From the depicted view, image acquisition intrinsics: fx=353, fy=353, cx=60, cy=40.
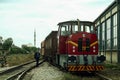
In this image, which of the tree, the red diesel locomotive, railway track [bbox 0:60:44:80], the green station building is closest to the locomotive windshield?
the red diesel locomotive

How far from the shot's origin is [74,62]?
20703 millimetres

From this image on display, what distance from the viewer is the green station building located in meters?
34.2

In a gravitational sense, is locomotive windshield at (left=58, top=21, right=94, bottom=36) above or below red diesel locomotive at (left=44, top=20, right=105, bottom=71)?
above

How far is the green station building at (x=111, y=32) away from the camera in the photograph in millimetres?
34169

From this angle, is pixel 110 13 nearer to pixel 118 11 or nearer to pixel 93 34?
pixel 118 11

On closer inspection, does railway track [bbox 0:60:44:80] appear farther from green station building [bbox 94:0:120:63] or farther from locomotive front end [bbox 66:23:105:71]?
green station building [bbox 94:0:120:63]

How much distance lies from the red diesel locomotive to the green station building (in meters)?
12.0

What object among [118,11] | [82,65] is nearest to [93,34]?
[82,65]

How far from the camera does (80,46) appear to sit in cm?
2162

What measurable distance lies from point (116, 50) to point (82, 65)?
1431cm

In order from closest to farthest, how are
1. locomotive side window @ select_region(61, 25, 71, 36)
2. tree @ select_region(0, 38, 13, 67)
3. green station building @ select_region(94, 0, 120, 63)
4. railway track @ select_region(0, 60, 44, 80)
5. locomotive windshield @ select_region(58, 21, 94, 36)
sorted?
railway track @ select_region(0, 60, 44, 80), locomotive windshield @ select_region(58, 21, 94, 36), locomotive side window @ select_region(61, 25, 71, 36), green station building @ select_region(94, 0, 120, 63), tree @ select_region(0, 38, 13, 67)

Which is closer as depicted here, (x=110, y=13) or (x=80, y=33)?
(x=80, y=33)

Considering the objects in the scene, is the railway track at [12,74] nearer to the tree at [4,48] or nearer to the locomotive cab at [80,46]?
the locomotive cab at [80,46]

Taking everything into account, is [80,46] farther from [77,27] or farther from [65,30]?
[65,30]
